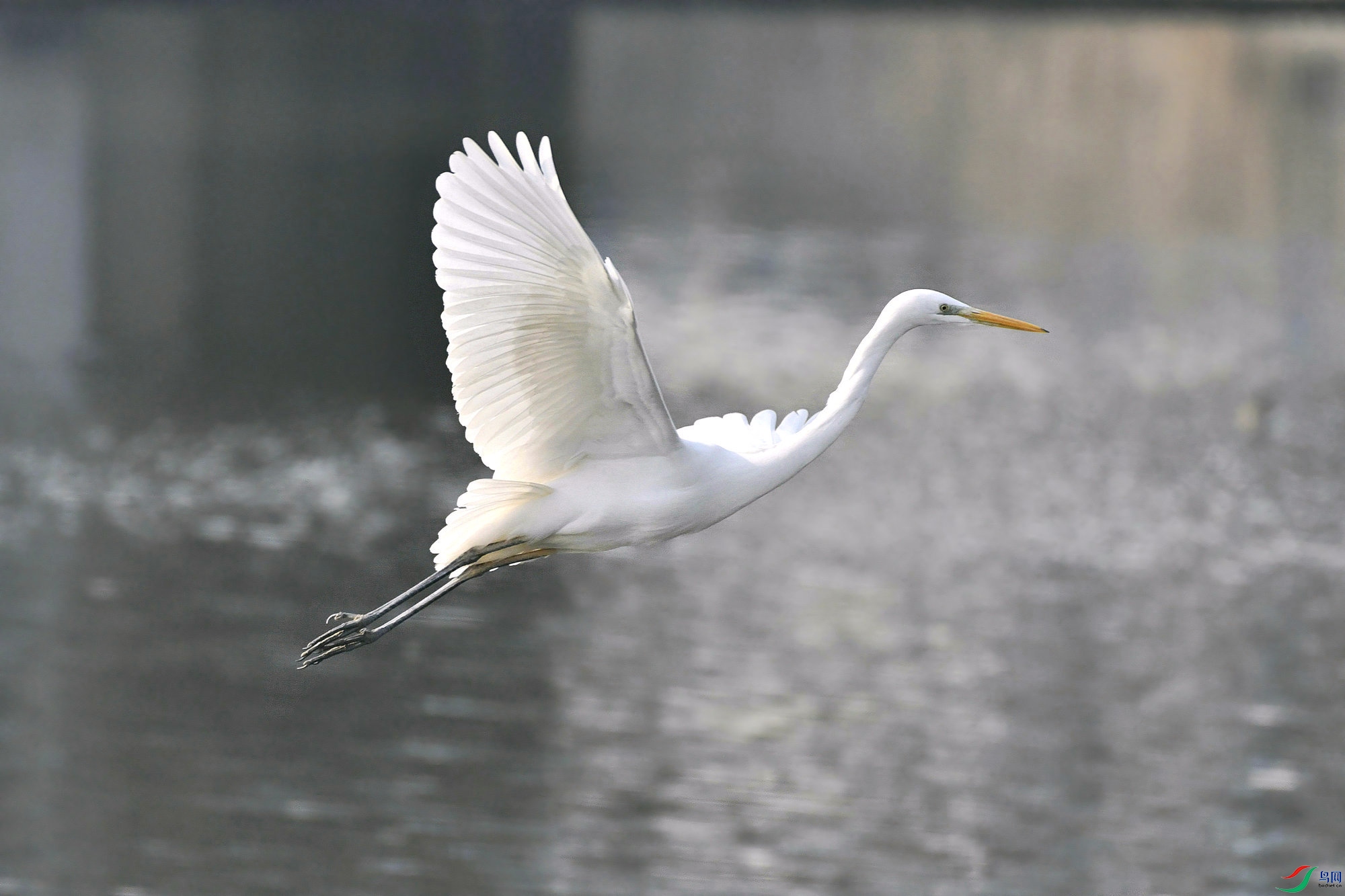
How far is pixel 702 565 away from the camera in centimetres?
1908

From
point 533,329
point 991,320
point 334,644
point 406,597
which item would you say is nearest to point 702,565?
point 334,644

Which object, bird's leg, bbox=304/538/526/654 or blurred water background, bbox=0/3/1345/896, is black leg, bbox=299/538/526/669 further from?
blurred water background, bbox=0/3/1345/896

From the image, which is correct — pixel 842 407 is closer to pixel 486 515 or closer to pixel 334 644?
pixel 486 515

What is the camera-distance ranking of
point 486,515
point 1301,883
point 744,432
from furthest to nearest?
point 1301,883 < point 744,432 < point 486,515

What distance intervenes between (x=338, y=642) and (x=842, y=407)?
2.03 metres

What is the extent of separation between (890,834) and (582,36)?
52368 mm

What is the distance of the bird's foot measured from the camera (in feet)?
22.7

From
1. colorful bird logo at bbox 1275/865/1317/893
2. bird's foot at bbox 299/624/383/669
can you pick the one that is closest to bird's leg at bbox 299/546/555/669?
bird's foot at bbox 299/624/383/669

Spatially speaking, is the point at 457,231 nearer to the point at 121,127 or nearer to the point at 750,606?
the point at 750,606

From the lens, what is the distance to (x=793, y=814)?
14406 millimetres

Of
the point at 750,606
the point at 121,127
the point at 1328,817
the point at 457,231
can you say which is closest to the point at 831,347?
the point at 750,606

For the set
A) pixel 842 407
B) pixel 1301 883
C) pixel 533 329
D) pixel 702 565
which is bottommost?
pixel 1301 883

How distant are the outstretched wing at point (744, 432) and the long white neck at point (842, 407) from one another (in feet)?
0.53

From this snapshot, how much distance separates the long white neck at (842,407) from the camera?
6.53 meters
